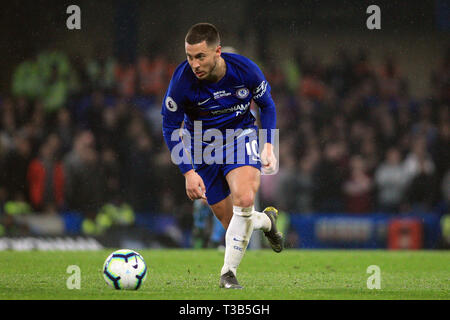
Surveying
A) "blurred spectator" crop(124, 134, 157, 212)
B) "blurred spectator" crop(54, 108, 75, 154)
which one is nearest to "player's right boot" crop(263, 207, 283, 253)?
"blurred spectator" crop(124, 134, 157, 212)

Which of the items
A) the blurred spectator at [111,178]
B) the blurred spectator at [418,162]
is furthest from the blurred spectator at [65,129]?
the blurred spectator at [418,162]

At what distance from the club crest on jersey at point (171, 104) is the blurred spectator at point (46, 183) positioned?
6.55m

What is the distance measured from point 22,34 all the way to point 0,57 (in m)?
0.66

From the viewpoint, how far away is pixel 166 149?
1309 centimetres

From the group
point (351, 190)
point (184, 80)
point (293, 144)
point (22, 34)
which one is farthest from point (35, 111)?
point (184, 80)

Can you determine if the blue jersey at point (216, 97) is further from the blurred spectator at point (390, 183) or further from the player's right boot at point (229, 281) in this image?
the blurred spectator at point (390, 183)

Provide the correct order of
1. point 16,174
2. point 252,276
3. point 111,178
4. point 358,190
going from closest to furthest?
point 252,276 → point 16,174 → point 111,178 → point 358,190

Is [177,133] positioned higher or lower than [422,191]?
higher

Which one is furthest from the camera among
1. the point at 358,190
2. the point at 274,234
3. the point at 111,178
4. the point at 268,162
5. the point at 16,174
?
the point at 358,190

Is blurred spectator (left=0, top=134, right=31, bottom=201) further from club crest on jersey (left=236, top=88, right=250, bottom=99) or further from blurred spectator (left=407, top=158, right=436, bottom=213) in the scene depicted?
club crest on jersey (left=236, top=88, right=250, bottom=99)

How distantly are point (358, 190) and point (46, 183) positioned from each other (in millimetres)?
5034

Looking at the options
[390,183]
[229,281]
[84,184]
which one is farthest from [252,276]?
[390,183]

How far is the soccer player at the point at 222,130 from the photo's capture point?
5582 mm

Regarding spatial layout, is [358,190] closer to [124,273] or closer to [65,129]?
[65,129]
